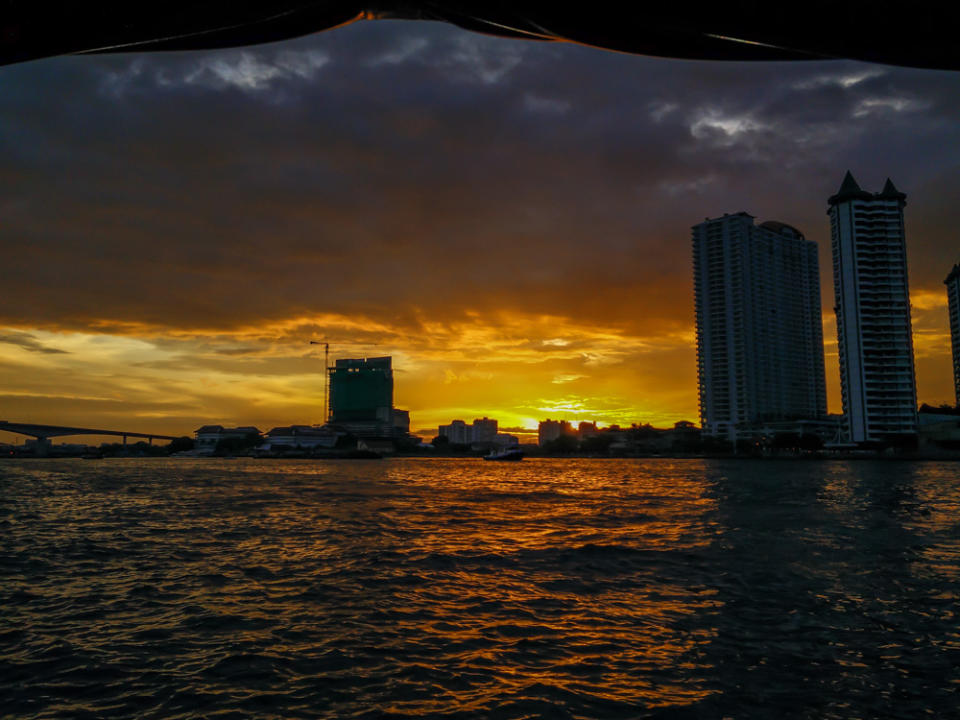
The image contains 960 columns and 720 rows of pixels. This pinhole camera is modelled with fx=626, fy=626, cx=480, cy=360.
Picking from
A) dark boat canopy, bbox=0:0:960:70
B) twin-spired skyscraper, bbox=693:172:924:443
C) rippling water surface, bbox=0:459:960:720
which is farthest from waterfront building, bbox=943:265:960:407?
dark boat canopy, bbox=0:0:960:70

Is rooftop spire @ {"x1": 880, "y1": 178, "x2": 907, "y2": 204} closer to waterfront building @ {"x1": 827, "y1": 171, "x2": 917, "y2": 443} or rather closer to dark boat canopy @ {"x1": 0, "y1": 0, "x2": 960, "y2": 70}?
waterfront building @ {"x1": 827, "y1": 171, "x2": 917, "y2": 443}

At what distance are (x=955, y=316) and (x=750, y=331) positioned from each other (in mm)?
52470

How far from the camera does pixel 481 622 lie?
417 inches

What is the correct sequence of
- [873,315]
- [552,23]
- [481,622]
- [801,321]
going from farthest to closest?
1. [801,321]
2. [873,315]
3. [481,622]
4. [552,23]

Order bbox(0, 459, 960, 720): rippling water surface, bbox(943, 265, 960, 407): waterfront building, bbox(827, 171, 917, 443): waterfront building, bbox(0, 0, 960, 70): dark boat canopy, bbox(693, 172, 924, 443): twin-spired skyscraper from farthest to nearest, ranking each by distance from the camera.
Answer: bbox(943, 265, 960, 407): waterfront building, bbox(693, 172, 924, 443): twin-spired skyscraper, bbox(827, 171, 917, 443): waterfront building, bbox(0, 459, 960, 720): rippling water surface, bbox(0, 0, 960, 70): dark boat canopy

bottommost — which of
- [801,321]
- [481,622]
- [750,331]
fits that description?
[481,622]

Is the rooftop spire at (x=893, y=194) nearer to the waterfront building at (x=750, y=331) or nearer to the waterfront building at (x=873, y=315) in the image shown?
the waterfront building at (x=873, y=315)

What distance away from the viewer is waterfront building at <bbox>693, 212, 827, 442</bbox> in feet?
529

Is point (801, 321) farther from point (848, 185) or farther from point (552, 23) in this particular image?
point (552, 23)

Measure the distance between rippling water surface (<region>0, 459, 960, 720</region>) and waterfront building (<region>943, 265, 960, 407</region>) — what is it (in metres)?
173

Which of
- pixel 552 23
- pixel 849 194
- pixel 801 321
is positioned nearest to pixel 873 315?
pixel 849 194

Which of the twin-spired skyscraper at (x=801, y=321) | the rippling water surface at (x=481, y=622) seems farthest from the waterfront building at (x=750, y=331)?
the rippling water surface at (x=481, y=622)

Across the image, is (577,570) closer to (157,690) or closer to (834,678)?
(834,678)

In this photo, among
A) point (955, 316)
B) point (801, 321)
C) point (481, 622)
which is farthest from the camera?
point (801, 321)
